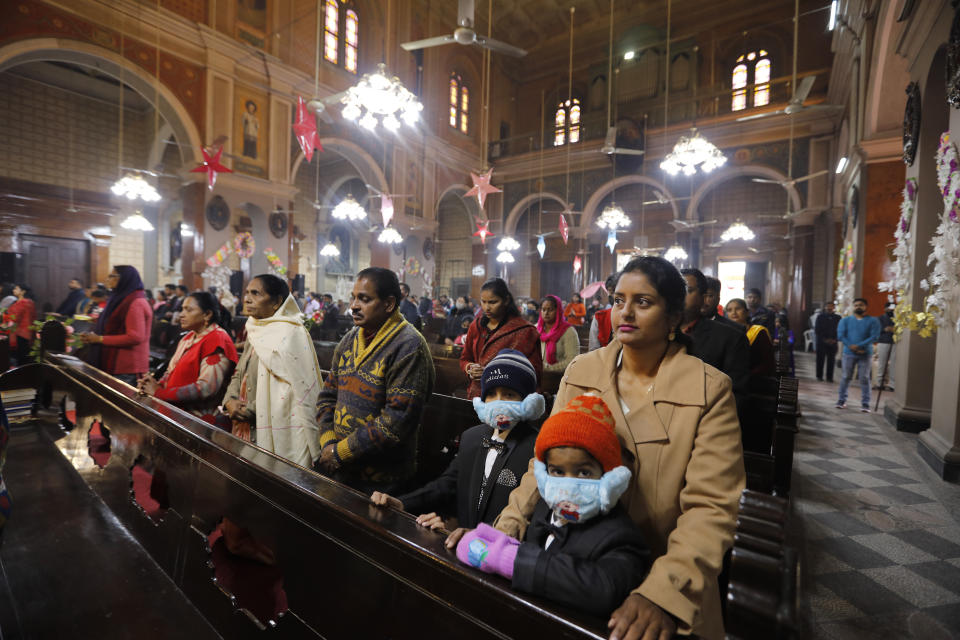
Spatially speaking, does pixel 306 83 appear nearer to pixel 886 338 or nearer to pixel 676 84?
pixel 676 84

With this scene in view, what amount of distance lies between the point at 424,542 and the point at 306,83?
1355 cm

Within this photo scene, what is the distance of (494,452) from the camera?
1748mm

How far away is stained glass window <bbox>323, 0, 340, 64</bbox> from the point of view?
1255 centimetres

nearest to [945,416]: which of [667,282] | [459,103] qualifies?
[667,282]

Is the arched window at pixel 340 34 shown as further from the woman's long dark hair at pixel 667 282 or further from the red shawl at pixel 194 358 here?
the woman's long dark hair at pixel 667 282

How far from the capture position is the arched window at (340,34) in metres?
12.6

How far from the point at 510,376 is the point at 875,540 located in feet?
9.74

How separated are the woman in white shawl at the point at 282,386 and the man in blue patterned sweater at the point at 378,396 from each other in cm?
23

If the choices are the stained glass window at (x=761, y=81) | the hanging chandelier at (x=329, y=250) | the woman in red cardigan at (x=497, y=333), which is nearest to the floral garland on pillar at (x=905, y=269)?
the woman in red cardigan at (x=497, y=333)

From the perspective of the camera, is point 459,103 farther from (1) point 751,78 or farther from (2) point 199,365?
(2) point 199,365

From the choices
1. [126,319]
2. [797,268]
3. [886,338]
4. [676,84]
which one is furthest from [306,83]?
[797,268]

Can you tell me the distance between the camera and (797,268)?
13.6 meters

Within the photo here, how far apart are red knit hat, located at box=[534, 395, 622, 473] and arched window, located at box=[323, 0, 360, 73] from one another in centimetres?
1433

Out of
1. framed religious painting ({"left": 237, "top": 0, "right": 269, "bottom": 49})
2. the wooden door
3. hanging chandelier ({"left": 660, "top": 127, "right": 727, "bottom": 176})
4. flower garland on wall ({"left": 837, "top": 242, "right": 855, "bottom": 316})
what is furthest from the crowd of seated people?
the wooden door
